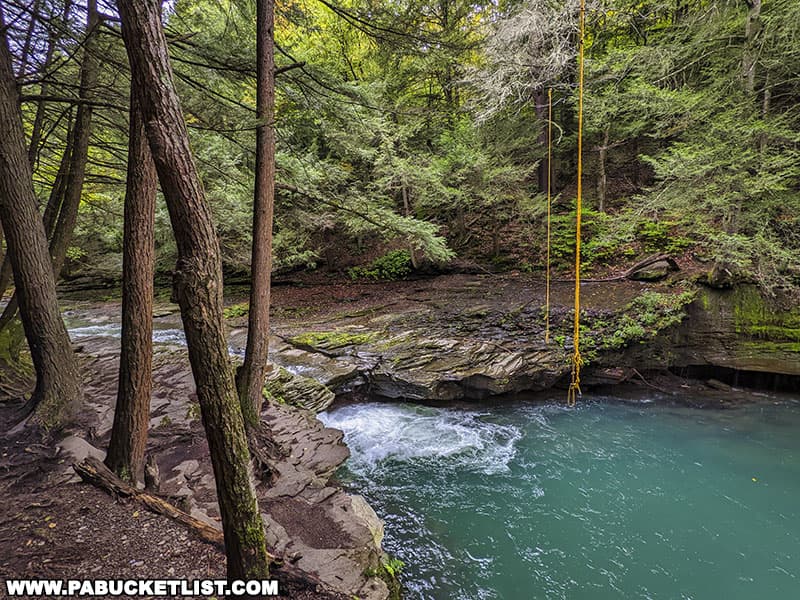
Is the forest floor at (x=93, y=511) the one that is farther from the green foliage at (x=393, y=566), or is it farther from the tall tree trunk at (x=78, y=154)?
the tall tree trunk at (x=78, y=154)

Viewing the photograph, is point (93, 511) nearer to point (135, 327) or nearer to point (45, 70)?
point (135, 327)

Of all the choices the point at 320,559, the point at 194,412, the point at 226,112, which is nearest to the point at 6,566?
the point at 320,559

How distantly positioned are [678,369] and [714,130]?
15.4ft

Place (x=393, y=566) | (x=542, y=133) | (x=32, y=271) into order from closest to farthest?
(x=393, y=566) → (x=32, y=271) → (x=542, y=133)

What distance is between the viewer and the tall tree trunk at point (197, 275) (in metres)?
1.64

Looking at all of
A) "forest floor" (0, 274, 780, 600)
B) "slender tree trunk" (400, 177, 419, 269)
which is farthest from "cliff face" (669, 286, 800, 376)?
"slender tree trunk" (400, 177, 419, 269)

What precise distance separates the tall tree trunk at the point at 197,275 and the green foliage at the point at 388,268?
1084 cm

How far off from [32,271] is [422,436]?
222 inches

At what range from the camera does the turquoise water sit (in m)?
3.89

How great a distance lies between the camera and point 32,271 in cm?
421

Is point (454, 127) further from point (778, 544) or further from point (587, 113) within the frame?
point (778, 544)

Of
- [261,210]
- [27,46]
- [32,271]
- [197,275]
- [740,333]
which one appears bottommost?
[740,333]

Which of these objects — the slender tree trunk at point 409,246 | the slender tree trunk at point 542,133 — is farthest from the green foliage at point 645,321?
the slender tree trunk at point 409,246

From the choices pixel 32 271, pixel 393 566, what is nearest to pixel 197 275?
pixel 393 566
